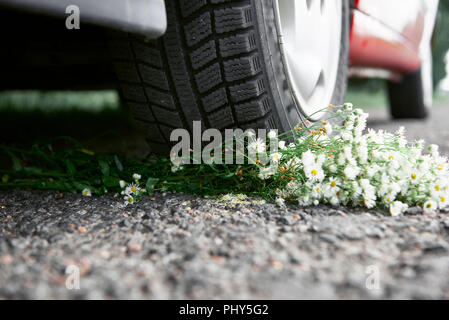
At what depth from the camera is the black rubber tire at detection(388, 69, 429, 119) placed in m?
3.47

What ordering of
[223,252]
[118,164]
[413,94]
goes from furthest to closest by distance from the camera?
[413,94], [118,164], [223,252]

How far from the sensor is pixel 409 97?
354 cm

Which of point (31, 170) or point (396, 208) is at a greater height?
point (31, 170)

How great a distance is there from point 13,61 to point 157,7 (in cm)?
122

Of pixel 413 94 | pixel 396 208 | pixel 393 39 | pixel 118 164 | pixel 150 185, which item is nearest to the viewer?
pixel 396 208

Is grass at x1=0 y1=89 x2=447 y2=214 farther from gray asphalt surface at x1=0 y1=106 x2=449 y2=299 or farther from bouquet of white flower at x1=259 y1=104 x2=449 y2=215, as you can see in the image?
gray asphalt surface at x1=0 y1=106 x2=449 y2=299

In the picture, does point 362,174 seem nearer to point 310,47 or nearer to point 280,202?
point 280,202

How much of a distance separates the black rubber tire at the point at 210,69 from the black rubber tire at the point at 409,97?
2.77m

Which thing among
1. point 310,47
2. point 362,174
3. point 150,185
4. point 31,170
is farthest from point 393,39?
point 31,170

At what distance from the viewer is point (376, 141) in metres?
1.07

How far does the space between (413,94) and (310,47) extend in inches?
103

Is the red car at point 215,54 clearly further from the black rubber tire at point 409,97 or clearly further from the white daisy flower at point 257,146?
the black rubber tire at point 409,97

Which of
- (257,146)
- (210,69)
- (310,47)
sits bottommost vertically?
(257,146)
